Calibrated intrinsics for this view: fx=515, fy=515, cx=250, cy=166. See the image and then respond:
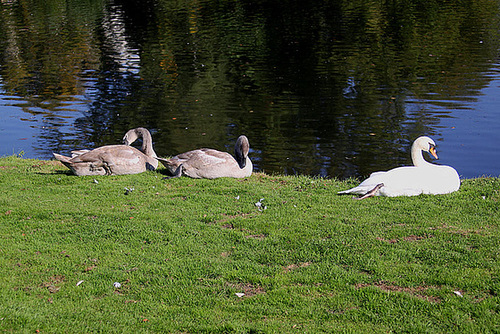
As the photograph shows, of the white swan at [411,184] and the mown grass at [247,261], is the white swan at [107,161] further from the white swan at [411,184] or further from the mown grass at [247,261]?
the white swan at [411,184]

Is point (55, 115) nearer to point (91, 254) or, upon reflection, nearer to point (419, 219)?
point (91, 254)

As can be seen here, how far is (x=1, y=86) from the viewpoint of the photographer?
2822cm

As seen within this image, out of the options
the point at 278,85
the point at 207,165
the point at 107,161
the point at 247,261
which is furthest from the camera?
the point at 278,85

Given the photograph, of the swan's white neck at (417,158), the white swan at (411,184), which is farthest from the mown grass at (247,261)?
the swan's white neck at (417,158)

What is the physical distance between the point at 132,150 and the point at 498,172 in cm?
999

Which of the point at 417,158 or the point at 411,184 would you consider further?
the point at 417,158

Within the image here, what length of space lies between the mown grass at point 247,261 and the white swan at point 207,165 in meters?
1.21

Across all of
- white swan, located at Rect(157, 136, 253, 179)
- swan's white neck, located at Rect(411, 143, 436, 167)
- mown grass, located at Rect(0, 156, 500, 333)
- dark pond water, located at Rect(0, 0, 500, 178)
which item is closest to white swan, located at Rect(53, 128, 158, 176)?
white swan, located at Rect(157, 136, 253, 179)

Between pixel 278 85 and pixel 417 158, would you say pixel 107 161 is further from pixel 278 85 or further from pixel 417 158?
pixel 278 85

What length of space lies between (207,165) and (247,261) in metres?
5.06

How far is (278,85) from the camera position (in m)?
25.3

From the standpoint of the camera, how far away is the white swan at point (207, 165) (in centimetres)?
1230

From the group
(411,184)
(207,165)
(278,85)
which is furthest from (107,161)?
(278,85)

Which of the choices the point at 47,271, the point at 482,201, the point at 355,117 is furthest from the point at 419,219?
the point at 355,117
